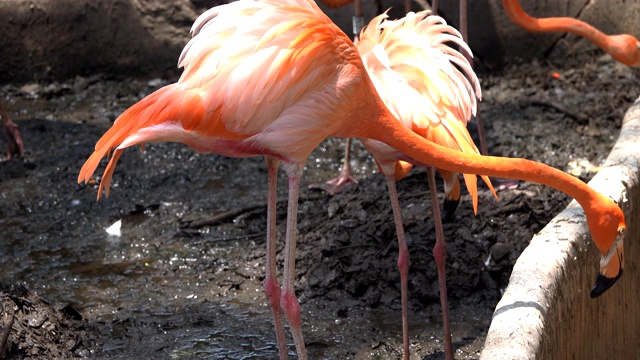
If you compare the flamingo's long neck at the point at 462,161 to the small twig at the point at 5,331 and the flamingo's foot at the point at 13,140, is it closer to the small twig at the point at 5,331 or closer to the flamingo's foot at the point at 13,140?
the small twig at the point at 5,331

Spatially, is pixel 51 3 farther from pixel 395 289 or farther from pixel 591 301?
pixel 591 301

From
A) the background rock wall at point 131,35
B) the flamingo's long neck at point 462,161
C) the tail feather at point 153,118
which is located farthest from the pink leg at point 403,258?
the background rock wall at point 131,35

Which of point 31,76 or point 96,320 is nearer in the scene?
point 96,320

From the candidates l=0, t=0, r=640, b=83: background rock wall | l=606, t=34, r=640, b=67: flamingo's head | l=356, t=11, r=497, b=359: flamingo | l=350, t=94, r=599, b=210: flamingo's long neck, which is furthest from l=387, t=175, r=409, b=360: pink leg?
l=0, t=0, r=640, b=83: background rock wall

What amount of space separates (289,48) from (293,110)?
0.20 meters

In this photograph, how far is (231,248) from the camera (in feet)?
15.0

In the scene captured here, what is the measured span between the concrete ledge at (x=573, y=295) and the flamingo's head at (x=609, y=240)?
0.11 m

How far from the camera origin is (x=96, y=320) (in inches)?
151

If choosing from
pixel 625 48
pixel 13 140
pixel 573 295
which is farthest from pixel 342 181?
pixel 573 295

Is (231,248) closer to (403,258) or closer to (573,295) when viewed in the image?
(403,258)

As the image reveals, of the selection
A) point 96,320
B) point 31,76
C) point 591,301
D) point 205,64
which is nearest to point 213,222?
point 96,320

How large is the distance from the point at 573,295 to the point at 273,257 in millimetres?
1077

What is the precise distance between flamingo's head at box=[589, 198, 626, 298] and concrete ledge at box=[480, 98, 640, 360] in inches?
4.3

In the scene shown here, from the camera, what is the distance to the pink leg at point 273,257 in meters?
3.23
